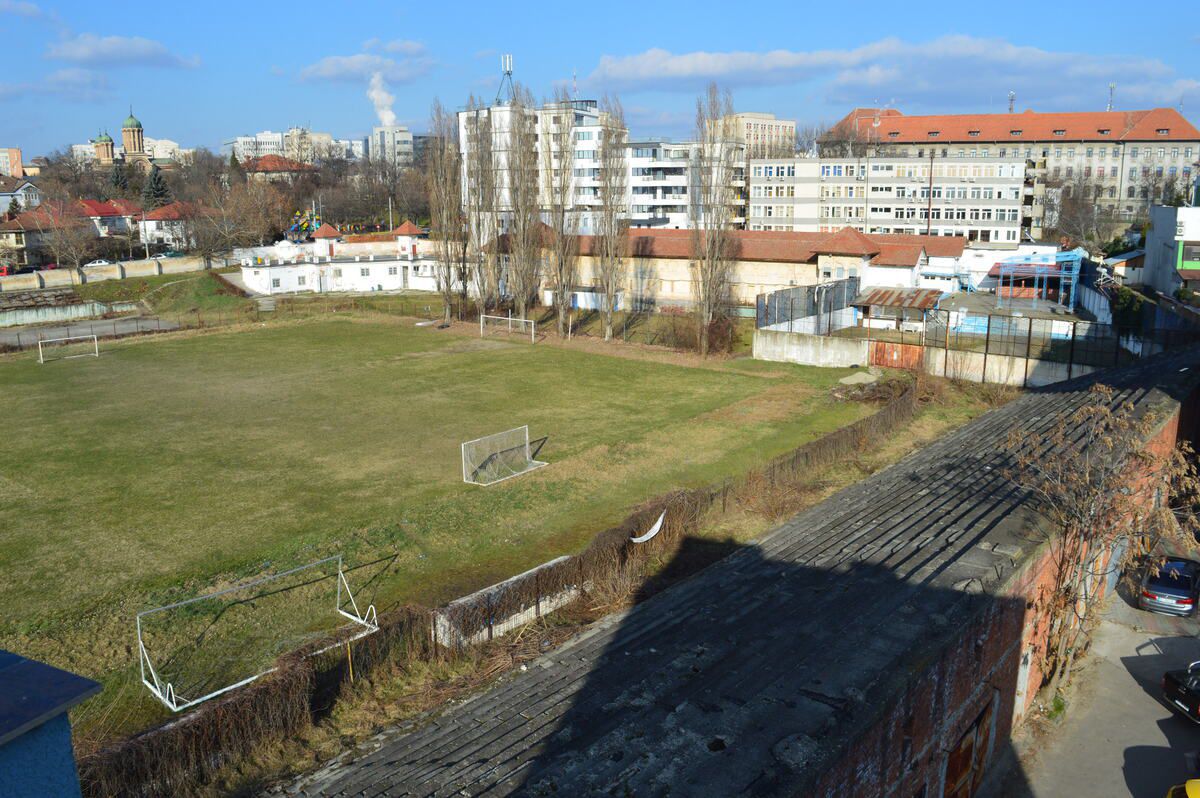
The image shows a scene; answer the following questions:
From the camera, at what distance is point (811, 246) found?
44250mm

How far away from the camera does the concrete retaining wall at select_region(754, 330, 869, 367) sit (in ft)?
110

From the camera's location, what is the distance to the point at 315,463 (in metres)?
22.5

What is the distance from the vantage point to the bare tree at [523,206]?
42625 millimetres

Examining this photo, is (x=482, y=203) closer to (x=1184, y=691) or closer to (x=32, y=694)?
(x=1184, y=691)

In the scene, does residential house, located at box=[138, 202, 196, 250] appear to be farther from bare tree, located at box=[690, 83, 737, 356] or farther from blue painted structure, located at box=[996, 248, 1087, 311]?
blue painted structure, located at box=[996, 248, 1087, 311]

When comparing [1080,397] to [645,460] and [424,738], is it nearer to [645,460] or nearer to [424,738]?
[645,460]

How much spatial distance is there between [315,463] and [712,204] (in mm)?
22054

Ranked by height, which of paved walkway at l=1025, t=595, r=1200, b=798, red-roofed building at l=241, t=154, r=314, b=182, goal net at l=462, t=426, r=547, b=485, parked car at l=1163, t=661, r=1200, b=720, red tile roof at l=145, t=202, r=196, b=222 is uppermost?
red-roofed building at l=241, t=154, r=314, b=182

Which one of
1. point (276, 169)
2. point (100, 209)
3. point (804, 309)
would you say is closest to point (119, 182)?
point (276, 169)

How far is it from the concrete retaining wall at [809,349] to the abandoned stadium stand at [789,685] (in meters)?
19.6

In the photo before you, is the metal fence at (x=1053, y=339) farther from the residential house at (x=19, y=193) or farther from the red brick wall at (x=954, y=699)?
the residential house at (x=19, y=193)

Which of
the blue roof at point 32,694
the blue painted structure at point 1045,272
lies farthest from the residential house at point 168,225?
the blue roof at point 32,694

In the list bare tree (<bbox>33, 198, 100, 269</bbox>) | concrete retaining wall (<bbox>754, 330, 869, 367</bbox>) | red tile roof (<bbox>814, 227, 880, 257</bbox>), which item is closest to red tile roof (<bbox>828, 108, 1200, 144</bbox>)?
red tile roof (<bbox>814, 227, 880, 257</bbox>)

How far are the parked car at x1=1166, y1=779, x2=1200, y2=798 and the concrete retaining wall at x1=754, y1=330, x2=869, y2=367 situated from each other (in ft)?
78.9
